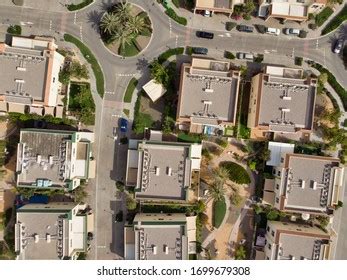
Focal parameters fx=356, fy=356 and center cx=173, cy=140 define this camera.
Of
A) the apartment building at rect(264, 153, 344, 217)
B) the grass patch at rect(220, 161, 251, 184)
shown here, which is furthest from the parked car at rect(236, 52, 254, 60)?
the grass patch at rect(220, 161, 251, 184)

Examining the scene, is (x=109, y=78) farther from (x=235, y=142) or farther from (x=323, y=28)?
(x=323, y=28)

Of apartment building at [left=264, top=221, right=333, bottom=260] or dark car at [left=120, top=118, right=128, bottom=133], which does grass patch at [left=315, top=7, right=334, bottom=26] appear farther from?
dark car at [left=120, top=118, right=128, bottom=133]

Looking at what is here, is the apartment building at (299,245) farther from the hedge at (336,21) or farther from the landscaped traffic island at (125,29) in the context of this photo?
the landscaped traffic island at (125,29)

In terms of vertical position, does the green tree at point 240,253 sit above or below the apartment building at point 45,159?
below

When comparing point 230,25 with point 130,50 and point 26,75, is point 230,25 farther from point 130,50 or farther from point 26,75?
point 26,75

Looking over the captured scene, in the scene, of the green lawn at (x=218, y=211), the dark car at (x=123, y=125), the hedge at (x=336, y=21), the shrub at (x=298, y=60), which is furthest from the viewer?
the green lawn at (x=218, y=211)

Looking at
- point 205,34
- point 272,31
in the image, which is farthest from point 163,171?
point 272,31

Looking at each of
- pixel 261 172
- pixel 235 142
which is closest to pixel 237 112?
pixel 235 142

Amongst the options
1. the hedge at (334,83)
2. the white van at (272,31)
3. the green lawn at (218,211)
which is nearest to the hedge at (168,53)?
the white van at (272,31)
